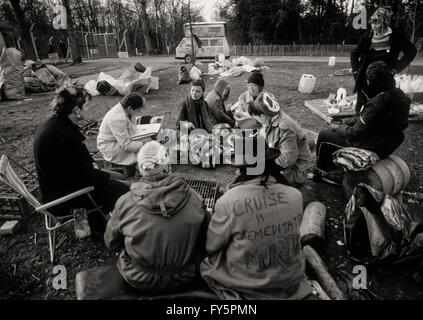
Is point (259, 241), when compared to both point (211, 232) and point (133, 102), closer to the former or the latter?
point (211, 232)

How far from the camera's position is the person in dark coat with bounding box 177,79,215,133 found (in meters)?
5.05

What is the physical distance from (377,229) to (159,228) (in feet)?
6.63

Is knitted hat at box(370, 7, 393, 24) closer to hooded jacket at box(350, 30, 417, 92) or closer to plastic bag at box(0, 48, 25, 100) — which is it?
hooded jacket at box(350, 30, 417, 92)

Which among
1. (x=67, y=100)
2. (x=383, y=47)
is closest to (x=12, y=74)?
(x=67, y=100)

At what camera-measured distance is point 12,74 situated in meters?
9.45

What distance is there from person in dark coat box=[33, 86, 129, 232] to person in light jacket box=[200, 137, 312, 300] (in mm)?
1683

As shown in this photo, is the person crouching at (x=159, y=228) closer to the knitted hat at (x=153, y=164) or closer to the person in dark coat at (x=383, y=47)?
the knitted hat at (x=153, y=164)

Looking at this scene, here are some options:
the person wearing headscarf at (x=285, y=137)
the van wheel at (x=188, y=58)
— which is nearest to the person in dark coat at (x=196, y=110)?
the person wearing headscarf at (x=285, y=137)

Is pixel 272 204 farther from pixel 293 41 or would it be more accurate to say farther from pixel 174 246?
pixel 293 41

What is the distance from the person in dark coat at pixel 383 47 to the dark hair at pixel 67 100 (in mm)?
4085

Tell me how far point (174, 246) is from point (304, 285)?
3.09 feet

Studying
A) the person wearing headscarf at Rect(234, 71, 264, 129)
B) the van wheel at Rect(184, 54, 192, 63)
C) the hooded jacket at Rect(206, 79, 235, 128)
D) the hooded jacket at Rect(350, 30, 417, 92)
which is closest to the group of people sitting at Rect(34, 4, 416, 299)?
the person wearing headscarf at Rect(234, 71, 264, 129)

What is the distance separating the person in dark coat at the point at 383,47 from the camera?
4.45 meters
